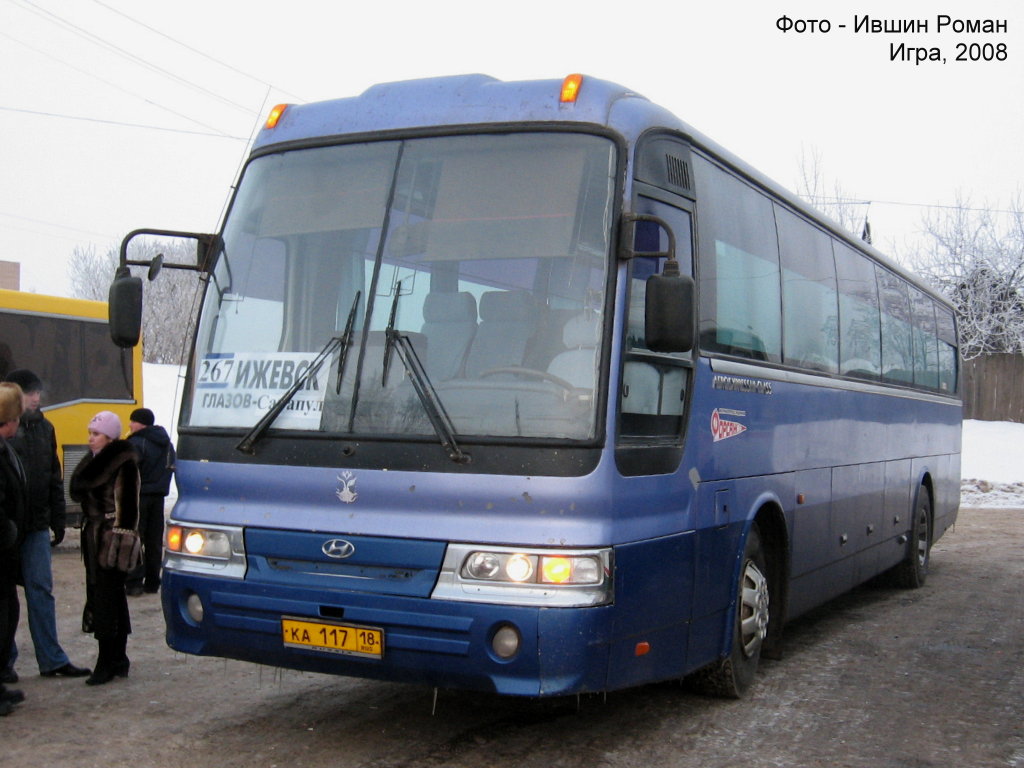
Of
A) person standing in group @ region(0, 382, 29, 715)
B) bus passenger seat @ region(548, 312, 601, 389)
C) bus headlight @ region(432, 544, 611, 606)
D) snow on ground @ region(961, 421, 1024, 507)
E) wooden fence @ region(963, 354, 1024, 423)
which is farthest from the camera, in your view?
wooden fence @ region(963, 354, 1024, 423)

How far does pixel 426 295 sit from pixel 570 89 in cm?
125

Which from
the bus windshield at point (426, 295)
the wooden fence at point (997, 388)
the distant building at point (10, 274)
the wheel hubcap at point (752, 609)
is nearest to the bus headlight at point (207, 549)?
the bus windshield at point (426, 295)

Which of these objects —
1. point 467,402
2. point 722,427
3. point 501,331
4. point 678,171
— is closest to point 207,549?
point 467,402

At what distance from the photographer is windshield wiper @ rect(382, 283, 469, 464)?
5258 millimetres

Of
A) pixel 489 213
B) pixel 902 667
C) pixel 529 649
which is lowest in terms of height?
pixel 902 667

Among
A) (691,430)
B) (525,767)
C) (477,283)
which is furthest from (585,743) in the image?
(477,283)

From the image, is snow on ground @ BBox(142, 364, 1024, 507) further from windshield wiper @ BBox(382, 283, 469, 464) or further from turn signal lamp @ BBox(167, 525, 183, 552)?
windshield wiper @ BBox(382, 283, 469, 464)

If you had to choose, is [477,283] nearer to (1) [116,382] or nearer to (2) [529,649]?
(2) [529,649]

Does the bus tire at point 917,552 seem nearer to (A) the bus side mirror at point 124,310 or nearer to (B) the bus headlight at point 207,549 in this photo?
(B) the bus headlight at point 207,549

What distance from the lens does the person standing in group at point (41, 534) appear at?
23.4 feet

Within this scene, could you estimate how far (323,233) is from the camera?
233 inches

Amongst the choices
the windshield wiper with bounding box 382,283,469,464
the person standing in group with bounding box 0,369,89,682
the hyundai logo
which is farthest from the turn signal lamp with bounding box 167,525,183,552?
the person standing in group with bounding box 0,369,89,682

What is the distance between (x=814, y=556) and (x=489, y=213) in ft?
13.6

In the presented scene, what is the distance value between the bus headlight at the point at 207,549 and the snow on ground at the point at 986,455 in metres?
12.8
